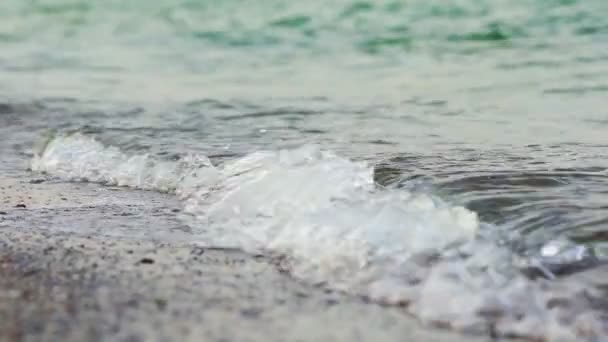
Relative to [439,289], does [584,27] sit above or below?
above

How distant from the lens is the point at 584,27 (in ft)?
27.5

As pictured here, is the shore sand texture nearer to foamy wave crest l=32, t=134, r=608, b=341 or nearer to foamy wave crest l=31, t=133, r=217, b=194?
foamy wave crest l=32, t=134, r=608, b=341

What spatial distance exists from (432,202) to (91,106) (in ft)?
12.2

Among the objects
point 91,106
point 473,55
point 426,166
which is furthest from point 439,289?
point 473,55

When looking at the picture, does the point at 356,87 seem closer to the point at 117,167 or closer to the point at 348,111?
the point at 348,111

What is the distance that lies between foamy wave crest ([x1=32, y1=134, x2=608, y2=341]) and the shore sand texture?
0.08 metres

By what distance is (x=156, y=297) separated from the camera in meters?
1.80

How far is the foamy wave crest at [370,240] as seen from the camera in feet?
5.82

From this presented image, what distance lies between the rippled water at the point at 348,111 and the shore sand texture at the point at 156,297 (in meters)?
0.12

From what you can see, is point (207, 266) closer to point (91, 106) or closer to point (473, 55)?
point (91, 106)

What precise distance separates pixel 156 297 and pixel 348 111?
342cm

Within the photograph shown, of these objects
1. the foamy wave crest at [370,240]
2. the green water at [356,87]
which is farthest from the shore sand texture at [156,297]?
the green water at [356,87]

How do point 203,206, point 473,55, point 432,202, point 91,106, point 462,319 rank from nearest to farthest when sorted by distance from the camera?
point 462,319
point 432,202
point 203,206
point 91,106
point 473,55

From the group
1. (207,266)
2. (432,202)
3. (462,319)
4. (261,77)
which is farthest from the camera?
(261,77)
